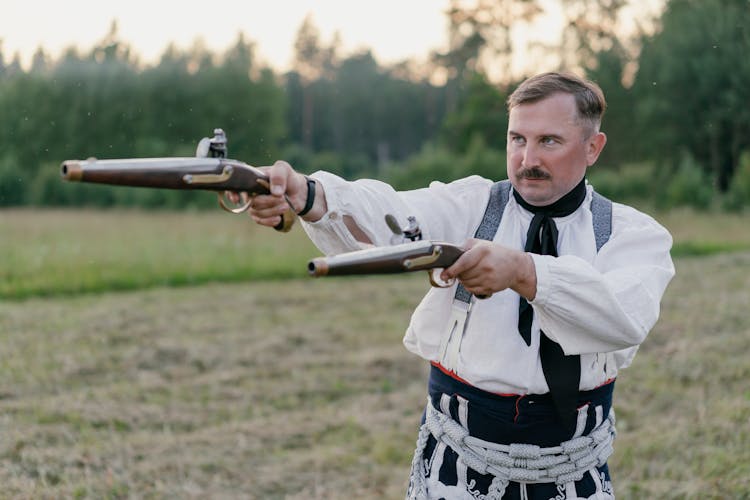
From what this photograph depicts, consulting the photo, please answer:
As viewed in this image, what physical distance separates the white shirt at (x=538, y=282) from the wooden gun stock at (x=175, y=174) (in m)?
0.38

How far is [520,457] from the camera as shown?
10.1 feet

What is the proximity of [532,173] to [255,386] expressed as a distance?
5.02m

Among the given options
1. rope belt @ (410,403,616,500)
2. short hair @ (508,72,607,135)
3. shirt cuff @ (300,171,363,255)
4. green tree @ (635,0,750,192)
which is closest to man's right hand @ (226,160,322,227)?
shirt cuff @ (300,171,363,255)

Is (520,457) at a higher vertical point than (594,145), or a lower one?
lower

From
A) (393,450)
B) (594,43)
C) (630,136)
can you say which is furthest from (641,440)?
(594,43)

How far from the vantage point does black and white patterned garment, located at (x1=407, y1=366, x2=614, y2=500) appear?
3.05 m

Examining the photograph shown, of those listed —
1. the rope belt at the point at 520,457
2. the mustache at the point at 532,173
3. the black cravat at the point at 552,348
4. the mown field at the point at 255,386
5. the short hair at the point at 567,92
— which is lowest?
the mown field at the point at 255,386

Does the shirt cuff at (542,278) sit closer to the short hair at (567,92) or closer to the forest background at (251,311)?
the short hair at (567,92)

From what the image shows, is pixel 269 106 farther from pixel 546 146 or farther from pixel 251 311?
pixel 546 146

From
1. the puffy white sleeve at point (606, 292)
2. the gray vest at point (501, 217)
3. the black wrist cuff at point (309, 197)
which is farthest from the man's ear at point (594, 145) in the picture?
the black wrist cuff at point (309, 197)

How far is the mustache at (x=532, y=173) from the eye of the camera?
289cm

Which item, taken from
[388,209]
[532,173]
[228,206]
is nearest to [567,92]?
[532,173]

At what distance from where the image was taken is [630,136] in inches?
428

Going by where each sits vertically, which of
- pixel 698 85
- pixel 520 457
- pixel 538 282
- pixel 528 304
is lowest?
pixel 520 457
